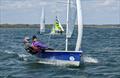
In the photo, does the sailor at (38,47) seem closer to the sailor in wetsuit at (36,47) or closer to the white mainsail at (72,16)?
the sailor in wetsuit at (36,47)

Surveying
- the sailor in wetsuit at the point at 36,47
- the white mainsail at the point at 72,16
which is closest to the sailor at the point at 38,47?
the sailor in wetsuit at the point at 36,47

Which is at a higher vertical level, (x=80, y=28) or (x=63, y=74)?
(x=80, y=28)

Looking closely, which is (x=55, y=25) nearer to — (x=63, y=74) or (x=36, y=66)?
(x=36, y=66)

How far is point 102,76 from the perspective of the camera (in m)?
26.1

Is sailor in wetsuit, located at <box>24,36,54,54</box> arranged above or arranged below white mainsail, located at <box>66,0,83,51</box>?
below

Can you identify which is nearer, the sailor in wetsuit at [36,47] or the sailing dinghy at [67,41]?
the sailing dinghy at [67,41]

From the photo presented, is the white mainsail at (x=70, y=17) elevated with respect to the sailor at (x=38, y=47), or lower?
elevated

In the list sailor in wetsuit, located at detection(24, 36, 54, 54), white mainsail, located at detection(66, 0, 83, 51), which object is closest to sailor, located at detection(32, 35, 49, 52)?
sailor in wetsuit, located at detection(24, 36, 54, 54)

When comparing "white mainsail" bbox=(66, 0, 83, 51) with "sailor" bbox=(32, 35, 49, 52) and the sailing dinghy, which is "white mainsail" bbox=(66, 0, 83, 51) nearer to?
the sailing dinghy

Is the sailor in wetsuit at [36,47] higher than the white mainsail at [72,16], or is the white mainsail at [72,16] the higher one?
the white mainsail at [72,16]

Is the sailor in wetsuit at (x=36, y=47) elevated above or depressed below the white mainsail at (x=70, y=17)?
below

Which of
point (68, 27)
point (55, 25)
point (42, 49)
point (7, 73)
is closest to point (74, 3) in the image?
point (68, 27)

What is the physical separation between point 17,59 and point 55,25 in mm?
9481

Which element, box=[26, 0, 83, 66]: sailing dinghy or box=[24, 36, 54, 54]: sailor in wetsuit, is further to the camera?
box=[24, 36, 54, 54]: sailor in wetsuit
